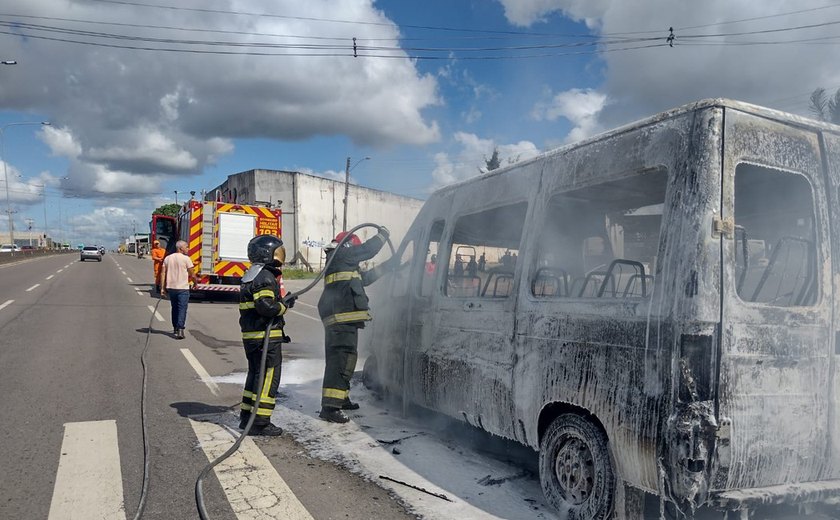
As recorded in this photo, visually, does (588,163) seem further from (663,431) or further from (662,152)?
(663,431)

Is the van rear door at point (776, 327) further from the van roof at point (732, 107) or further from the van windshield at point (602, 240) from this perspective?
the van windshield at point (602, 240)

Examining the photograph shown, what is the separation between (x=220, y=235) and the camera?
16.2 m

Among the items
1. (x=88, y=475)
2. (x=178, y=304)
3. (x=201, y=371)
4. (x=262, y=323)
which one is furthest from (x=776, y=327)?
(x=178, y=304)

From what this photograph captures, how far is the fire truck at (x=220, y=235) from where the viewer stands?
15984 mm

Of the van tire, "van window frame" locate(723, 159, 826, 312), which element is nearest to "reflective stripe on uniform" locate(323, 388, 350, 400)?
the van tire

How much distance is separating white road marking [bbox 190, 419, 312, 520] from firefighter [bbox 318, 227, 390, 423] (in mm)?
862

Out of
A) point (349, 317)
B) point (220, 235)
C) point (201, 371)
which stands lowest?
point (201, 371)

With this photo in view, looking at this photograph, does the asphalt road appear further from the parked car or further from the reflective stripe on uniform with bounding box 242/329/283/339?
the parked car

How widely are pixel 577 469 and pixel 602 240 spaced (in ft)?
6.07

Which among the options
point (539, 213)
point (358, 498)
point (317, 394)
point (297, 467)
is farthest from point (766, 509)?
point (317, 394)

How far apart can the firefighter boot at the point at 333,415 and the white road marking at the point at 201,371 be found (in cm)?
166

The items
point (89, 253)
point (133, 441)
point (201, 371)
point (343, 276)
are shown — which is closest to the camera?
point (133, 441)

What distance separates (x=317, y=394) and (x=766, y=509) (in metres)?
4.62

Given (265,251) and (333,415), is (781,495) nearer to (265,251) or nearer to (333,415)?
(333,415)
